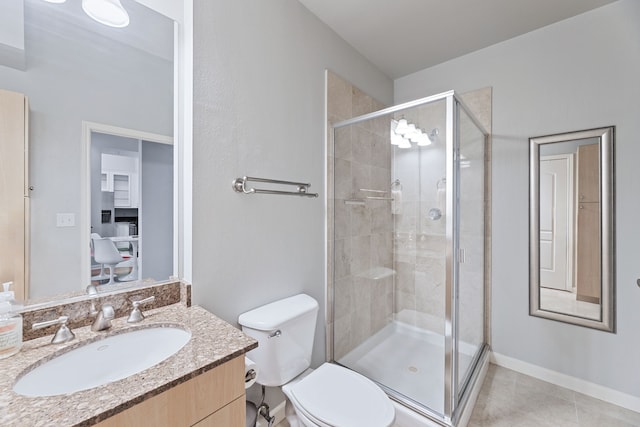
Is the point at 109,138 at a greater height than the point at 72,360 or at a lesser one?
greater

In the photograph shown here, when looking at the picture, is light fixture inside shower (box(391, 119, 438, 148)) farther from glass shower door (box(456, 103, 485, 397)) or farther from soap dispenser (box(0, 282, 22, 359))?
soap dispenser (box(0, 282, 22, 359))

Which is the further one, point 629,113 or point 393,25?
point 393,25

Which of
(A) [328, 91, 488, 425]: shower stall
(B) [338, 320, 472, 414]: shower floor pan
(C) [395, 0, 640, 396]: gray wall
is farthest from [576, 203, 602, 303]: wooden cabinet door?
(B) [338, 320, 472, 414]: shower floor pan

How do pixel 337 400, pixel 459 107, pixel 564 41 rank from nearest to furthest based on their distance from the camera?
pixel 337 400, pixel 459 107, pixel 564 41

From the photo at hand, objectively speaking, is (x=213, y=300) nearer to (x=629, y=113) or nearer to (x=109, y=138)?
(x=109, y=138)

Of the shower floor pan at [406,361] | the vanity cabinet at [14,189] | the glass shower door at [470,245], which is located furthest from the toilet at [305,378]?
the vanity cabinet at [14,189]

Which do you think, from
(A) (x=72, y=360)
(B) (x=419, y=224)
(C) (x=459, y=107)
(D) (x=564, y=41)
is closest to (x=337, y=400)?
(A) (x=72, y=360)

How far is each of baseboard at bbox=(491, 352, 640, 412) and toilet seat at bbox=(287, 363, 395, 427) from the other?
1.53 m

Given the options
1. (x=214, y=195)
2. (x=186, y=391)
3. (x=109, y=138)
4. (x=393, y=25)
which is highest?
(x=393, y=25)

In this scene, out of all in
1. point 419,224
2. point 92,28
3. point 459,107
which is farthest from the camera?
point 419,224

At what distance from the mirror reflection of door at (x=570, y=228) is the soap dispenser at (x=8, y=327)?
285 cm

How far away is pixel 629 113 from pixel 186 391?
279cm

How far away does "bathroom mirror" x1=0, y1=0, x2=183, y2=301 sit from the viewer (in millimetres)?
911

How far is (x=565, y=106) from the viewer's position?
6.37ft
